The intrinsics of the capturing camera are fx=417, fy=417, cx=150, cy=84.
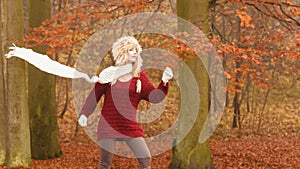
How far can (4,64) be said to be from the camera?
9.26 meters

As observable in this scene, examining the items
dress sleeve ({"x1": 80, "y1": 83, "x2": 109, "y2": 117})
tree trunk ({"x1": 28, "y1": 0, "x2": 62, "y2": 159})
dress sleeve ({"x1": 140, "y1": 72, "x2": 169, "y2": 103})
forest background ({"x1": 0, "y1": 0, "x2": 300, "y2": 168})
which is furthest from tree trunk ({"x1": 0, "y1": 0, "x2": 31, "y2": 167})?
dress sleeve ({"x1": 140, "y1": 72, "x2": 169, "y2": 103})

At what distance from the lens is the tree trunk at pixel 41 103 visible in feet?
35.9

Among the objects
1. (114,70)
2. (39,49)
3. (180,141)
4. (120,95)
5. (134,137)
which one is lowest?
(180,141)

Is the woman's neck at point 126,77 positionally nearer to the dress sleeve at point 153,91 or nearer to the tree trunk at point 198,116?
the dress sleeve at point 153,91

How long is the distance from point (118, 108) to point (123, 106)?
0.06 m

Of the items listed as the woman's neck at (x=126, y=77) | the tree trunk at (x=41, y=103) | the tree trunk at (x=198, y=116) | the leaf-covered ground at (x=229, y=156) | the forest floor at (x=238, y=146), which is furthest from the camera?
the tree trunk at (x=41, y=103)

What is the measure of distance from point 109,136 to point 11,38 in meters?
4.98

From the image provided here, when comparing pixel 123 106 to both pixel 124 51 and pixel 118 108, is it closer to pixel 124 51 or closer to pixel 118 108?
pixel 118 108

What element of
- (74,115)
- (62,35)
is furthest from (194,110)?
(74,115)

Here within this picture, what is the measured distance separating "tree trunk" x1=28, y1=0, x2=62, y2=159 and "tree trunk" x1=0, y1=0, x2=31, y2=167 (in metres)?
1.60

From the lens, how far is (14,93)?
28.7 ft

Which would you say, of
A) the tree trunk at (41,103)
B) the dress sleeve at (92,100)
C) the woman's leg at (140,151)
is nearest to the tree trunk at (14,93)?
the tree trunk at (41,103)

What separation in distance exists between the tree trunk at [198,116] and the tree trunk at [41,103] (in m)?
3.88

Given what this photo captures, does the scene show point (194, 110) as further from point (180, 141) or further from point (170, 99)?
point (170, 99)
